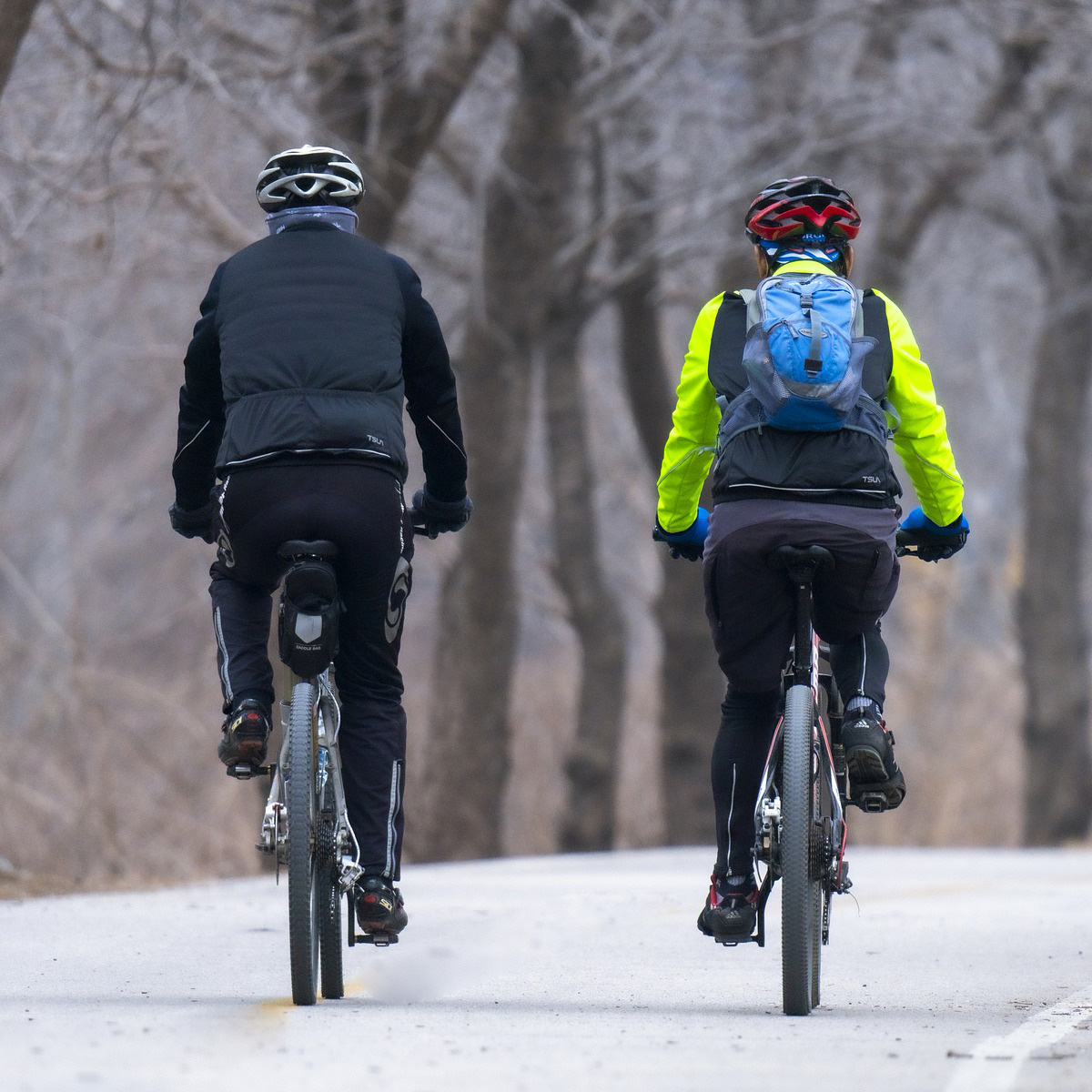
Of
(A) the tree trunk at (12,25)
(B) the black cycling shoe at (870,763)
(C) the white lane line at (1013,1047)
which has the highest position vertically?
(A) the tree trunk at (12,25)

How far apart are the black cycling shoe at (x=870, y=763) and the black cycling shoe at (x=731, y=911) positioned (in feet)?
1.21

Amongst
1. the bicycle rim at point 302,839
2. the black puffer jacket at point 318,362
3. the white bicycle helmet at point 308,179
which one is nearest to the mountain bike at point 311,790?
the bicycle rim at point 302,839

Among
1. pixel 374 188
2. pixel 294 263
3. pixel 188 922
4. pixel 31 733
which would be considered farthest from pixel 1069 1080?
pixel 31 733

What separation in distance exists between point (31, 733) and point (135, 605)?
10299 millimetres

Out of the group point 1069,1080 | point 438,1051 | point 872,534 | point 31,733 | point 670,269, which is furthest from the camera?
point 670,269

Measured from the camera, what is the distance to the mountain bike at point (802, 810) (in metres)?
6.15

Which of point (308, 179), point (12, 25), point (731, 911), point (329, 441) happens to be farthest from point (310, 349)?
point (12, 25)

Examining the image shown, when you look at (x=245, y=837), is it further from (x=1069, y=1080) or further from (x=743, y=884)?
(x=1069, y=1080)

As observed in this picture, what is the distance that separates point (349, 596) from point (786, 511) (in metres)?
1.14

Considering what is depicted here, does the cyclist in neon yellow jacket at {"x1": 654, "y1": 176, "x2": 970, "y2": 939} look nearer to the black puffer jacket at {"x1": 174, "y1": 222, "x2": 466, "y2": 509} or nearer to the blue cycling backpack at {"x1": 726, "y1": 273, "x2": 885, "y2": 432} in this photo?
the blue cycling backpack at {"x1": 726, "y1": 273, "x2": 885, "y2": 432}

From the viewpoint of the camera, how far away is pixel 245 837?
1873 centimetres

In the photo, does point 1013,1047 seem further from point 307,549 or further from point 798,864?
point 307,549

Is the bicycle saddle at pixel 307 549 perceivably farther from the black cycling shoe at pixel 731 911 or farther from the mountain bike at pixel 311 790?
the black cycling shoe at pixel 731 911

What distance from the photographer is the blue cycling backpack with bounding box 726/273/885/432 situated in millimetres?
6203
